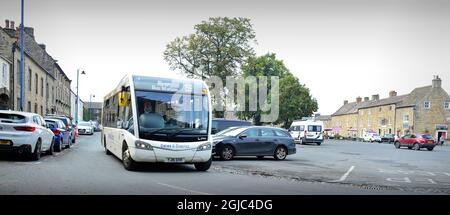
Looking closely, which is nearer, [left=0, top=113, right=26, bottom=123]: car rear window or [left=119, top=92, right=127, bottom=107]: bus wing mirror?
[left=119, top=92, right=127, bottom=107]: bus wing mirror

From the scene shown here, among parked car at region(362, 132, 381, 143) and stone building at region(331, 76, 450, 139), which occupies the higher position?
stone building at region(331, 76, 450, 139)

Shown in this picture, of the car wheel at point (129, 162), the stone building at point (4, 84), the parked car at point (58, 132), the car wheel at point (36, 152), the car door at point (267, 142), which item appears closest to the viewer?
the car wheel at point (129, 162)

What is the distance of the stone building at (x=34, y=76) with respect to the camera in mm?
32000

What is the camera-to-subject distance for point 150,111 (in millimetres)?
12141

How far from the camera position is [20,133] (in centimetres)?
1319

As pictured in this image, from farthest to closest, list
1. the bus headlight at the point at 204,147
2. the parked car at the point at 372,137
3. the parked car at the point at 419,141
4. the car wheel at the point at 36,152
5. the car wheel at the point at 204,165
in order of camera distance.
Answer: the parked car at the point at 372,137, the parked car at the point at 419,141, the car wheel at the point at 36,152, the car wheel at the point at 204,165, the bus headlight at the point at 204,147

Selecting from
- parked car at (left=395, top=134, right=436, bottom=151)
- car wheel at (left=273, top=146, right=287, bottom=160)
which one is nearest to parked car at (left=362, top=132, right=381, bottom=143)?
A: parked car at (left=395, top=134, right=436, bottom=151)

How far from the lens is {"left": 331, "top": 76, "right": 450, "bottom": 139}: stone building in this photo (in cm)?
6756

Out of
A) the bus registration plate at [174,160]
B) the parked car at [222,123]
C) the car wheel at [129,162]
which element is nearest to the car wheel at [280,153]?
the parked car at [222,123]

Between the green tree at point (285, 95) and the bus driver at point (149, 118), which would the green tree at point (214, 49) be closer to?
the green tree at point (285, 95)

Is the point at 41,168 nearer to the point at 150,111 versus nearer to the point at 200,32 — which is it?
the point at 150,111

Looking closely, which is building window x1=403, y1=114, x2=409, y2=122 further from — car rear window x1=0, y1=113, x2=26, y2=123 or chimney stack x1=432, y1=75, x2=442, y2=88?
car rear window x1=0, y1=113, x2=26, y2=123

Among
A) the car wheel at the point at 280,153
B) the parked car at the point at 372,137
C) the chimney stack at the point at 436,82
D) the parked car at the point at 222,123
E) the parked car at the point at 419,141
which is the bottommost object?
the parked car at the point at 372,137

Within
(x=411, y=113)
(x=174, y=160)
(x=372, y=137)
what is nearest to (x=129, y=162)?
(x=174, y=160)
